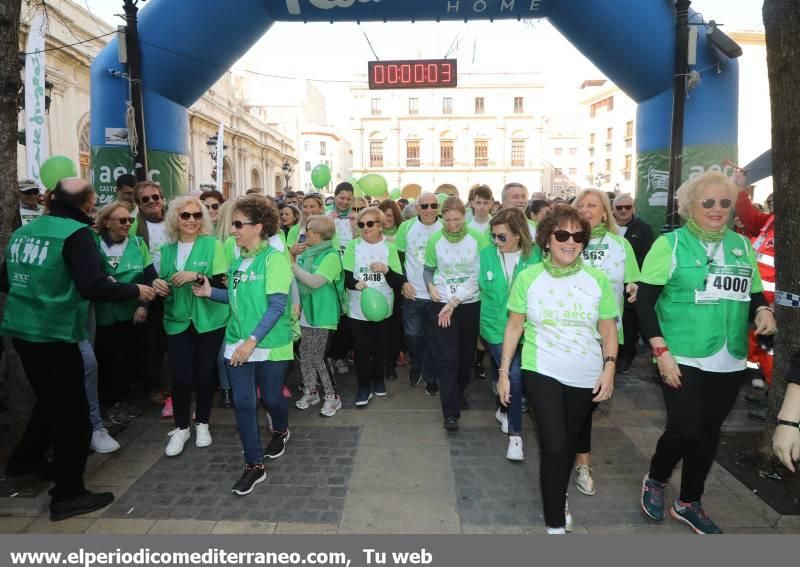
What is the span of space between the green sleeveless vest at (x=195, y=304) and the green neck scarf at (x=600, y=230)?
2.95 m

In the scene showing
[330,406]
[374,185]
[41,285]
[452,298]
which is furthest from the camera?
[374,185]

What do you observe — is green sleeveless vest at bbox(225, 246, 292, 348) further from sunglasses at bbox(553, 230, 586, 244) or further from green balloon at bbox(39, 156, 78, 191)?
green balloon at bbox(39, 156, 78, 191)

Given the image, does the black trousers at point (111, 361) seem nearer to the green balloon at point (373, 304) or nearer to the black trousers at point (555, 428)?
the green balloon at point (373, 304)

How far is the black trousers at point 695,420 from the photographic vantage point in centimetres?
287

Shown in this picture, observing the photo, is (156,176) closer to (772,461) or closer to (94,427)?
(94,427)

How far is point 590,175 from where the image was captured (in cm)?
6456

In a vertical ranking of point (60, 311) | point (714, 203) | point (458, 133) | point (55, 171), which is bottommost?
point (60, 311)

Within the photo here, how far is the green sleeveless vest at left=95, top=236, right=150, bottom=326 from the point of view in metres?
4.48

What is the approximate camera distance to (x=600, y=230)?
4230 millimetres

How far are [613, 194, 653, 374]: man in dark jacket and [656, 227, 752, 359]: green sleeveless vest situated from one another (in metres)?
3.19

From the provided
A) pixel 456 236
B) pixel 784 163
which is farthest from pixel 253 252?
pixel 784 163

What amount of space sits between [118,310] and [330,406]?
6.80 feet

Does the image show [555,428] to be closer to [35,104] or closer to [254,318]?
[254,318]

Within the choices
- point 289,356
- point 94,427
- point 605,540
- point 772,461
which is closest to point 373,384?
point 289,356
